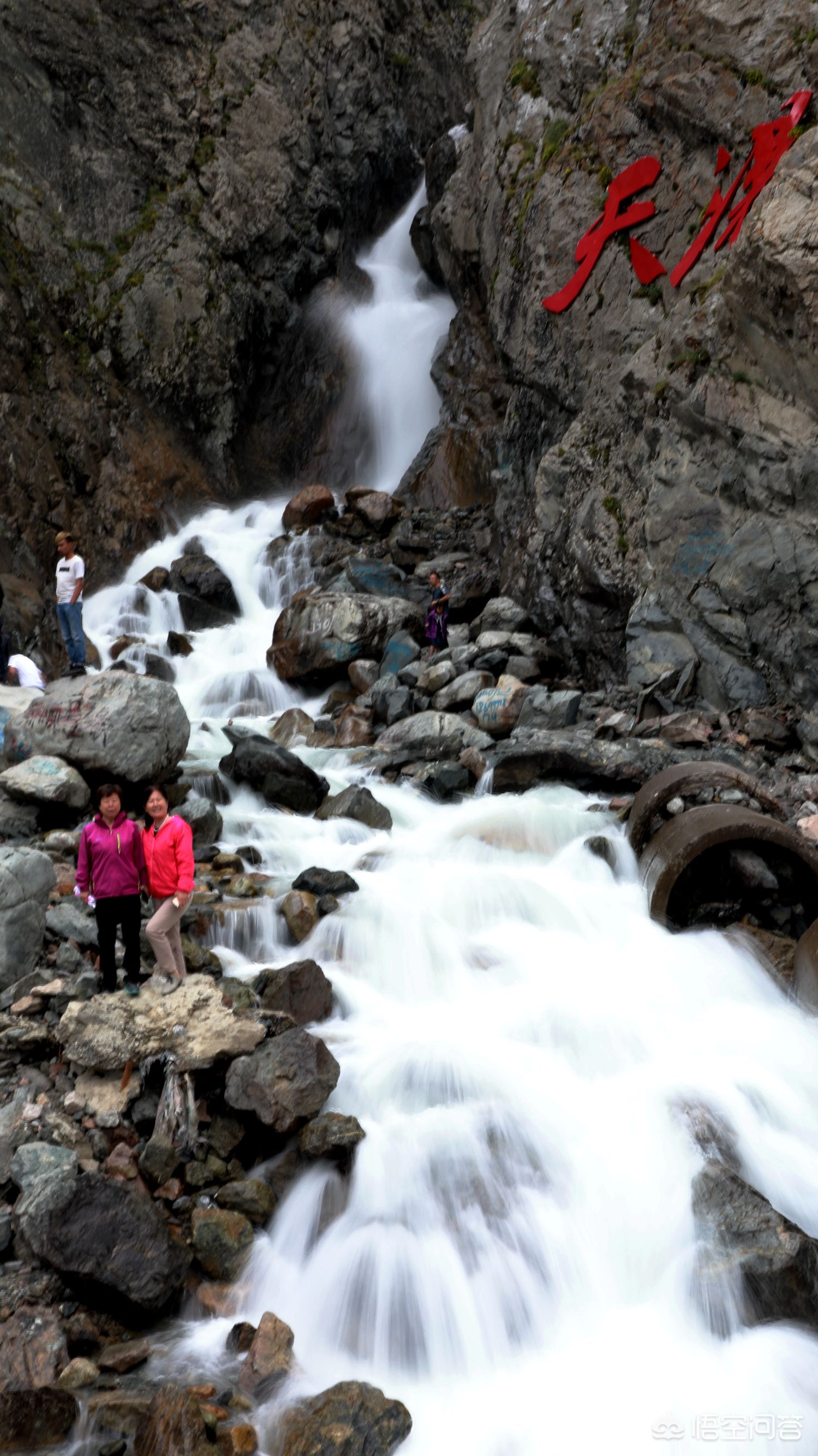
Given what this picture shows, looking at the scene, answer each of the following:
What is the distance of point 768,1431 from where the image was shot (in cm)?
367

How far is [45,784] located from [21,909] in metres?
2.63

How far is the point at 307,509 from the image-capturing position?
70.0 ft

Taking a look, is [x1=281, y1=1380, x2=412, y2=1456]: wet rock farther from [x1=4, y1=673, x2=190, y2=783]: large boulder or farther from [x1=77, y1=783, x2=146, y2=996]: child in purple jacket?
[x1=4, y1=673, x2=190, y2=783]: large boulder

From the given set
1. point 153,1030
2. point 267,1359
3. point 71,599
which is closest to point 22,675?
point 71,599

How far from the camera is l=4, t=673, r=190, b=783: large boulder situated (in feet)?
27.8

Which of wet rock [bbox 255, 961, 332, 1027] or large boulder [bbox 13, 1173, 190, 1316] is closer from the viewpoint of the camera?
large boulder [bbox 13, 1173, 190, 1316]

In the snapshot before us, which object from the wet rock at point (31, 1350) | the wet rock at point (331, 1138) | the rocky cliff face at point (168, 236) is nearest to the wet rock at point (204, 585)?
the rocky cliff face at point (168, 236)

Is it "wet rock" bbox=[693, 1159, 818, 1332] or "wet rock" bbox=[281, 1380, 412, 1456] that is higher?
"wet rock" bbox=[693, 1159, 818, 1332]

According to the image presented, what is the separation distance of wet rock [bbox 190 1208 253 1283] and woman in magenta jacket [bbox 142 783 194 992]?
1.48 m

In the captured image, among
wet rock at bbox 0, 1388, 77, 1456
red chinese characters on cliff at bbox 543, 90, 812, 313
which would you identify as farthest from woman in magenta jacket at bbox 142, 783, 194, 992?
red chinese characters on cliff at bbox 543, 90, 812, 313

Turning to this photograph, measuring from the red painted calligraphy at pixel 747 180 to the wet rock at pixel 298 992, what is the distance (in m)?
10.2

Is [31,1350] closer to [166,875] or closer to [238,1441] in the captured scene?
[238,1441]

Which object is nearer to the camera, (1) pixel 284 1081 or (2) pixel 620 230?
(1) pixel 284 1081

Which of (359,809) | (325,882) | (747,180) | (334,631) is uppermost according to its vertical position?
(747,180)
